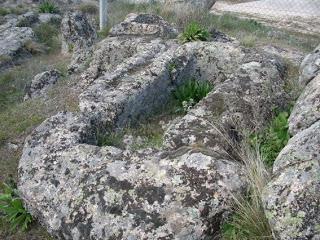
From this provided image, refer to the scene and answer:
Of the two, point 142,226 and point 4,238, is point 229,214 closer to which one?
point 142,226

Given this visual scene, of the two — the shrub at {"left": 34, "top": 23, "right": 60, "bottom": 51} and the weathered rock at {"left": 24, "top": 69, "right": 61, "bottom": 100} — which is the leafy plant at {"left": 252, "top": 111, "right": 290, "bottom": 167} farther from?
the shrub at {"left": 34, "top": 23, "right": 60, "bottom": 51}

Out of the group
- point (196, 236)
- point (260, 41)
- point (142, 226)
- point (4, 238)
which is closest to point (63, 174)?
point (4, 238)

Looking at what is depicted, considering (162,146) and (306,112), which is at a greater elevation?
(306,112)

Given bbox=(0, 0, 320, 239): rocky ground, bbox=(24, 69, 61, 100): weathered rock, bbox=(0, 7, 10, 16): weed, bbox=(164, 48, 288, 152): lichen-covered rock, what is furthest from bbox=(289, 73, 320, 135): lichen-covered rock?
bbox=(0, 7, 10, 16): weed

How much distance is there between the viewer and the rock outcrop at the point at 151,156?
172 inches

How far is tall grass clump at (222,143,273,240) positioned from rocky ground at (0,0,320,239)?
9 cm

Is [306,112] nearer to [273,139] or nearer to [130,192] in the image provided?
[273,139]

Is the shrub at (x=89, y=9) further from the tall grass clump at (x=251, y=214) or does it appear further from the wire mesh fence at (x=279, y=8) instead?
the tall grass clump at (x=251, y=214)

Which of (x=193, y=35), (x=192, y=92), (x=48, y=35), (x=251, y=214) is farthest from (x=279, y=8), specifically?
(x=251, y=214)

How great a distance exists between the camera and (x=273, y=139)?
529 cm

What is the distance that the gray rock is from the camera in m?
16.7

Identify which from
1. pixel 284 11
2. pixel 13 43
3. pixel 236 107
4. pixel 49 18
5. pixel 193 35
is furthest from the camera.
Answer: pixel 284 11

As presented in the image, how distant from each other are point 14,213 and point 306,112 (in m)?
3.69

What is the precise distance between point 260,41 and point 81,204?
730cm
